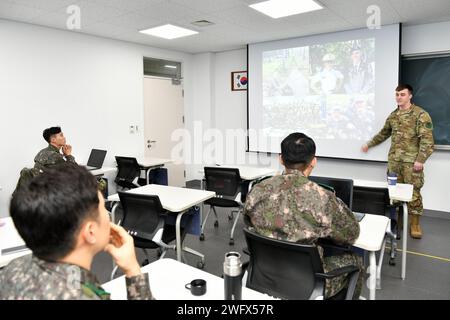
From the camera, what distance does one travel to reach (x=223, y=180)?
4.04 metres

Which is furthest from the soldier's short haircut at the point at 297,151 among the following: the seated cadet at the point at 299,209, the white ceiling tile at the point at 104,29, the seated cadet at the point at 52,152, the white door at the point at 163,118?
the white door at the point at 163,118

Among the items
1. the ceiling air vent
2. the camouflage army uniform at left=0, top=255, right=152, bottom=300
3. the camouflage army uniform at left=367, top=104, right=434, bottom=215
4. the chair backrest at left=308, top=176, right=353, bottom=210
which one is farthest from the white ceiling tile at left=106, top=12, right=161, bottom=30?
the camouflage army uniform at left=0, top=255, right=152, bottom=300

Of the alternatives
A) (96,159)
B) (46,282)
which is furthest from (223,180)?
(46,282)

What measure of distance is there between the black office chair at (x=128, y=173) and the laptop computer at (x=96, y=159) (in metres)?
0.34

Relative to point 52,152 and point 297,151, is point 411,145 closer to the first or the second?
point 297,151

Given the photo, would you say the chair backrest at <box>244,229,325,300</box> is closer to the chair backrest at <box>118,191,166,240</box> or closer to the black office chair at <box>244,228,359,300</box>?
the black office chair at <box>244,228,359,300</box>

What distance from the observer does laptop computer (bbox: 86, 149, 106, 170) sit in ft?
16.3

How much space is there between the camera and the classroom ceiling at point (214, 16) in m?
3.82

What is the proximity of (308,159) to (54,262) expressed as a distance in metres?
1.34

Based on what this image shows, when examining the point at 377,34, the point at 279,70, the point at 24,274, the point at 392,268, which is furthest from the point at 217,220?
the point at 24,274

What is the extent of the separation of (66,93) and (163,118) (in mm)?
1977

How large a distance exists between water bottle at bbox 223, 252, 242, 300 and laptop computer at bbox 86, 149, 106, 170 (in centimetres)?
413
